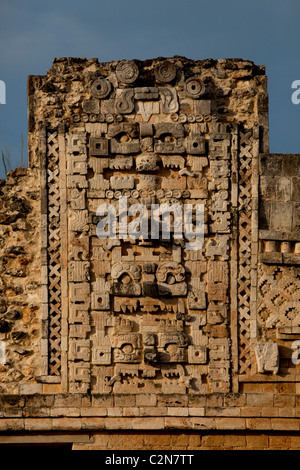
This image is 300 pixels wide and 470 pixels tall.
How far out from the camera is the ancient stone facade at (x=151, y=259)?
36.0 feet

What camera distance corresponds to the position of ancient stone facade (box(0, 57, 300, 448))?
11.0 m

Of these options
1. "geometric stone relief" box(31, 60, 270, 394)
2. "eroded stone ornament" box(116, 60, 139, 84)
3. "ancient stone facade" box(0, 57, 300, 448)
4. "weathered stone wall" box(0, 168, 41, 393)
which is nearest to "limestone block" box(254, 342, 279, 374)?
"ancient stone facade" box(0, 57, 300, 448)

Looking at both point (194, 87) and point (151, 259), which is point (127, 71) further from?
point (151, 259)

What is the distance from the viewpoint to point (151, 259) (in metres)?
11.2

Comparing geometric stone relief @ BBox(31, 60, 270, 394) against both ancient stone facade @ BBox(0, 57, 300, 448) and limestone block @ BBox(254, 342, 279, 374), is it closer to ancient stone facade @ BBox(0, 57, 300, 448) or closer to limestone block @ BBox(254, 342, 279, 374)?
ancient stone facade @ BBox(0, 57, 300, 448)

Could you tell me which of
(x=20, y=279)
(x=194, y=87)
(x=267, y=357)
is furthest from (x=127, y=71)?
(x=267, y=357)

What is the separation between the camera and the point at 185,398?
10938 mm

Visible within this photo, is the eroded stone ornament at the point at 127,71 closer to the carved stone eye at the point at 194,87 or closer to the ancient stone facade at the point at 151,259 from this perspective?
the ancient stone facade at the point at 151,259

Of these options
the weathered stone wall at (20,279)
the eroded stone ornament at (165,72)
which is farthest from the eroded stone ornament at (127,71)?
the weathered stone wall at (20,279)

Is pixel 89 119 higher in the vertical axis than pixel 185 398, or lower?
higher
